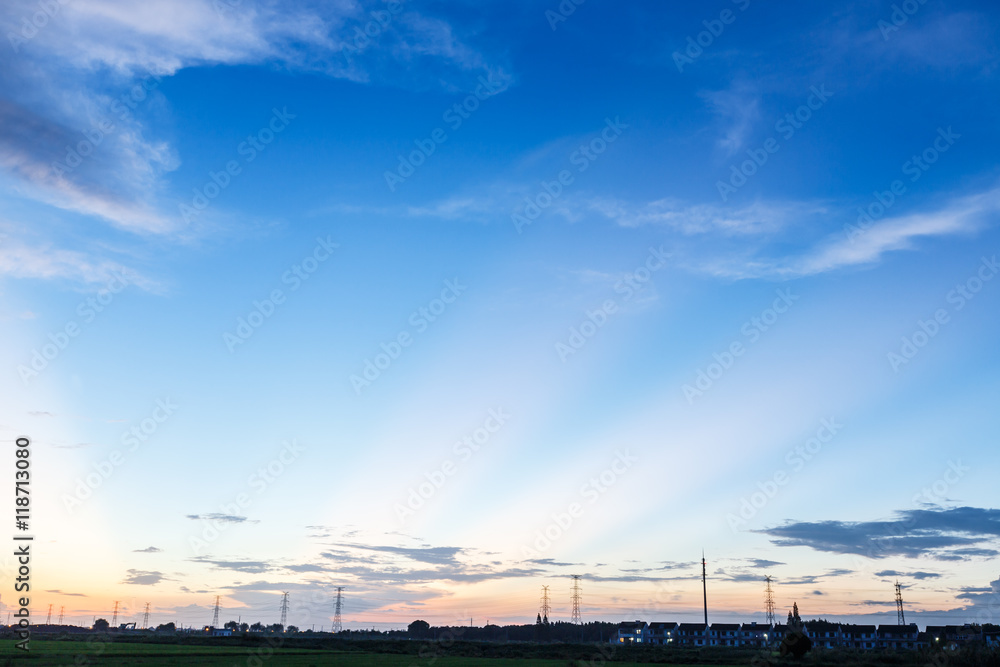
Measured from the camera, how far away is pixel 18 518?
40.4m

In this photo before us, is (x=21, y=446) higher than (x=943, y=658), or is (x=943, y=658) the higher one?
(x=21, y=446)

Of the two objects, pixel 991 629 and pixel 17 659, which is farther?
pixel 991 629

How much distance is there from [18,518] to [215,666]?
2871 centimetres

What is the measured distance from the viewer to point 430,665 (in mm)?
68375

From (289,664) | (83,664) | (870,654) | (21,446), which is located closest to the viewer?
(21,446)

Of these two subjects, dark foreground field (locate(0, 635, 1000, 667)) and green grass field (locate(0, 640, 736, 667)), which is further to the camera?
green grass field (locate(0, 640, 736, 667))

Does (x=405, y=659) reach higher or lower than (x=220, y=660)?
lower

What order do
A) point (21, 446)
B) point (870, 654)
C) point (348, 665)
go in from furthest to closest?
1. point (870, 654)
2. point (348, 665)
3. point (21, 446)

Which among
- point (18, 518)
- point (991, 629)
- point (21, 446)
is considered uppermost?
point (21, 446)

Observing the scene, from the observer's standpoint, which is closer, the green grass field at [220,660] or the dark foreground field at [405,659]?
the dark foreground field at [405,659]

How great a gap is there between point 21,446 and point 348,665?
40.5 metres

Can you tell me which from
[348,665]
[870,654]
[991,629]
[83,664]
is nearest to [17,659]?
[83,664]

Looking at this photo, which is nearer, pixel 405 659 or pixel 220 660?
pixel 220 660

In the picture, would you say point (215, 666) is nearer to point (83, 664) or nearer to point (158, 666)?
point (158, 666)
